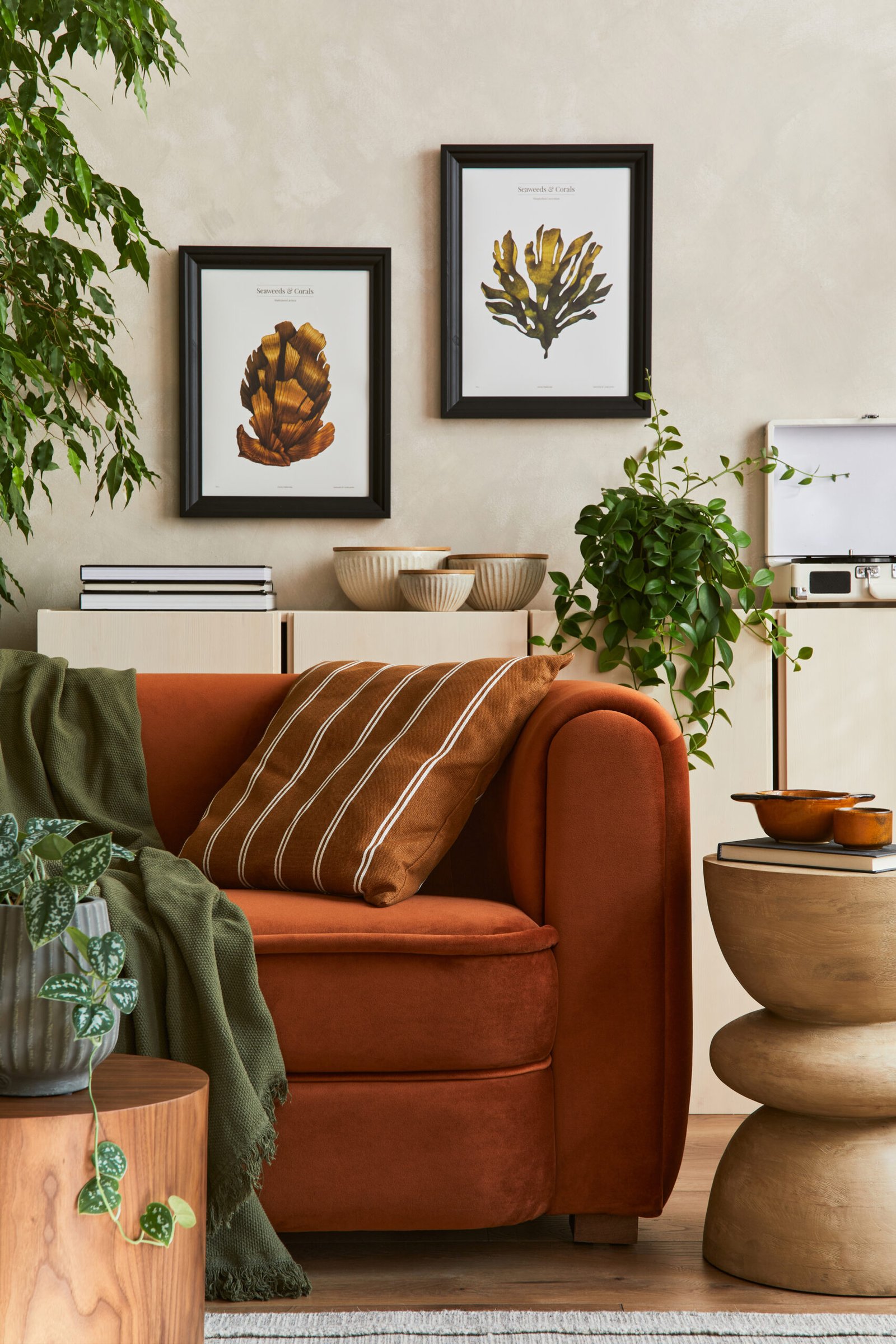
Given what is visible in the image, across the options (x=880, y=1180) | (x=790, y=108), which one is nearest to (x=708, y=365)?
(x=790, y=108)

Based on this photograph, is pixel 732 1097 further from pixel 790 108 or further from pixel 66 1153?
pixel 790 108

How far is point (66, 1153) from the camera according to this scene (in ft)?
3.46

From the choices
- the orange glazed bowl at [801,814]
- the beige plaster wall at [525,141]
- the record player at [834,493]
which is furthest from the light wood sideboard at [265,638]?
the orange glazed bowl at [801,814]

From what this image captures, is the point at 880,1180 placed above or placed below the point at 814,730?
below

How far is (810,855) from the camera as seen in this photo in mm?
1644

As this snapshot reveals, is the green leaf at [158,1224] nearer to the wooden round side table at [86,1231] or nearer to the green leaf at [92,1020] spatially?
the wooden round side table at [86,1231]

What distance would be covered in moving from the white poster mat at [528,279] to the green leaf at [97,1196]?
2.25 metres

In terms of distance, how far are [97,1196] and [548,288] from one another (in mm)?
2442

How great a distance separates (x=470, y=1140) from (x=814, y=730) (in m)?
1.31

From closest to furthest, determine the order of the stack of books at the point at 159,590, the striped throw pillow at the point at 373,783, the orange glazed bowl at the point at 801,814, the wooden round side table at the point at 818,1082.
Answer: the wooden round side table at the point at 818,1082 < the orange glazed bowl at the point at 801,814 < the striped throw pillow at the point at 373,783 < the stack of books at the point at 159,590

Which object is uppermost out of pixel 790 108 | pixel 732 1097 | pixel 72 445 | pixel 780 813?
pixel 790 108

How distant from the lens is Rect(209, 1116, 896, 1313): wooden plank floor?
1590 millimetres

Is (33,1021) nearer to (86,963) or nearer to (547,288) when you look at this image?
(86,963)

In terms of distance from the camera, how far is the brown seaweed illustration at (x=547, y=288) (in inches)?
117
